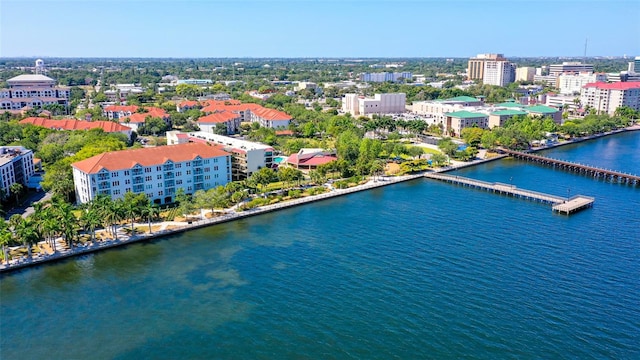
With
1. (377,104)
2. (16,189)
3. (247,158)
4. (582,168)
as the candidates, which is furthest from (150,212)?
(377,104)

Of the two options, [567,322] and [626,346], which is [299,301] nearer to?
[567,322]

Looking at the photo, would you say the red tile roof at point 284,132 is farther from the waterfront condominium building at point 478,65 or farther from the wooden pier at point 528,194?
the waterfront condominium building at point 478,65

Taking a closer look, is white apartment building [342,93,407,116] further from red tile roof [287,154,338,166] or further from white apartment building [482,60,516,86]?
white apartment building [482,60,516,86]

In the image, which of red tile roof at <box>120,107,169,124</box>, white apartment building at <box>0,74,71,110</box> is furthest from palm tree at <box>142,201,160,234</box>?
white apartment building at <box>0,74,71,110</box>

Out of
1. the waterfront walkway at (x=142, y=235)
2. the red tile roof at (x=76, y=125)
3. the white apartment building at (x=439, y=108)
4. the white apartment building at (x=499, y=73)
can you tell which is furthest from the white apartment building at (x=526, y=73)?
the waterfront walkway at (x=142, y=235)

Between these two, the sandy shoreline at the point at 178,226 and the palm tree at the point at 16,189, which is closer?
the sandy shoreline at the point at 178,226

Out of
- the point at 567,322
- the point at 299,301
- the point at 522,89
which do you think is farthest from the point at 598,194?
the point at 522,89

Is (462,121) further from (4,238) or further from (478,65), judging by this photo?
(478,65)
